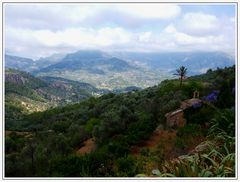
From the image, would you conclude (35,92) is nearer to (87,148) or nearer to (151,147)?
(87,148)

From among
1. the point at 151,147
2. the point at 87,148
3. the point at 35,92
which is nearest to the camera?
the point at 151,147

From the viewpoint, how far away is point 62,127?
2638cm

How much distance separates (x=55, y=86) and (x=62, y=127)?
125000mm

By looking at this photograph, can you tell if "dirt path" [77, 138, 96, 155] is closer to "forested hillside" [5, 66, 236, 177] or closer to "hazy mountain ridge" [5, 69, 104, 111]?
"forested hillside" [5, 66, 236, 177]

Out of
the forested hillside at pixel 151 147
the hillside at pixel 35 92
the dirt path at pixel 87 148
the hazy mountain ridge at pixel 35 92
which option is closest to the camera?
the forested hillside at pixel 151 147

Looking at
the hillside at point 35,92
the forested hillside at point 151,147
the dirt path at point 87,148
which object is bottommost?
the dirt path at point 87,148

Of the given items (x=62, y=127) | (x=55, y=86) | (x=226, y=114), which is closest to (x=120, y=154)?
(x=226, y=114)

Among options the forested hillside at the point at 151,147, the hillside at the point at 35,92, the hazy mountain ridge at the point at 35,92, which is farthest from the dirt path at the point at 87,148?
the hazy mountain ridge at the point at 35,92

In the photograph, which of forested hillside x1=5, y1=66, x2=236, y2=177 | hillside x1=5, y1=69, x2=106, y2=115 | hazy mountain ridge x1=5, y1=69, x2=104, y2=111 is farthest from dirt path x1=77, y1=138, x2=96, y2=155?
hazy mountain ridge x1=5, y1=69, x2=104, y2=111

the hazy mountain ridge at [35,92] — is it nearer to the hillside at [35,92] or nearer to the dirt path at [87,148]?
the hillside at [35,92]

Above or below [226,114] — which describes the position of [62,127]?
below

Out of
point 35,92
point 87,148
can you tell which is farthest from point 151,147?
point 35,92

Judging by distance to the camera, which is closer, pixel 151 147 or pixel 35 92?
pixel 151 147

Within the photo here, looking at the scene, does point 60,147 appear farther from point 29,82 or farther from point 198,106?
point 29,82
